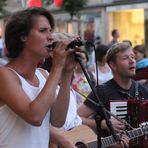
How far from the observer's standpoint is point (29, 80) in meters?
2.73

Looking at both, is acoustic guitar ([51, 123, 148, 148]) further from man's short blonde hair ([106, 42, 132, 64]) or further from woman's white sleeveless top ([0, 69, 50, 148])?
woman's white sleeveless top ([0, 69, 50, 148])

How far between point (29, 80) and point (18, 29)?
30 cm

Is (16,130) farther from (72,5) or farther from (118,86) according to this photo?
(72,5)

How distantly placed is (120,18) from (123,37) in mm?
1021

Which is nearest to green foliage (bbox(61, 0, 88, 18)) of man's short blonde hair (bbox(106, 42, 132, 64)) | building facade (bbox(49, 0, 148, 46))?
building facade (bbox(49, 0, 148, 46))

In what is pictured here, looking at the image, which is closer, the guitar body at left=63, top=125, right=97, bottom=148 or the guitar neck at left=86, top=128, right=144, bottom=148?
the guitar neck at left=86, top=128, right=144, bottom=148

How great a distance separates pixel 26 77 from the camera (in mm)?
2719

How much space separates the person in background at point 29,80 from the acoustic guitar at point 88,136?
1.01m

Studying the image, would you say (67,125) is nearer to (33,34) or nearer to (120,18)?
(33,34)

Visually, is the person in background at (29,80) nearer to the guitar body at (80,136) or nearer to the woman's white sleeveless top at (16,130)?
the woman's white sleeveless top at (16,130)

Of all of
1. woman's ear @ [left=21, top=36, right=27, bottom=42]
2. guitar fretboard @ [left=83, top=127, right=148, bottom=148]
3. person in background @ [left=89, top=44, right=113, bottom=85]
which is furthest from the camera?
person in background @ [left=89, top=44, right=113, bottom=85]

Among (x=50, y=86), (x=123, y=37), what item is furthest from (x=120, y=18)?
(x=50, y=86)

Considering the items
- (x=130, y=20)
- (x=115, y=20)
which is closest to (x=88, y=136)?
(x=130, y=20)

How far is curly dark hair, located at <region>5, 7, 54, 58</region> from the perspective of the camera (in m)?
2.70
